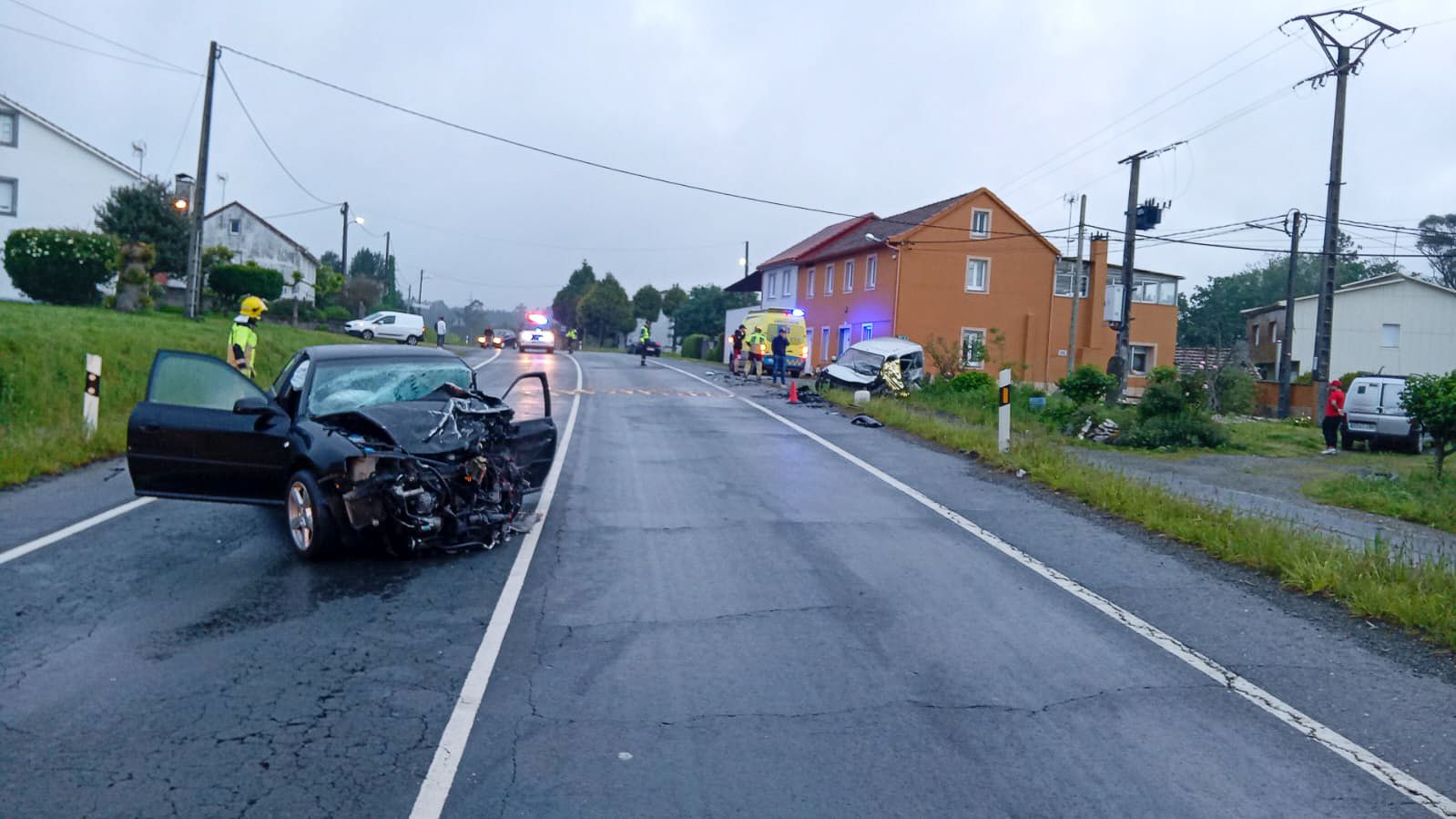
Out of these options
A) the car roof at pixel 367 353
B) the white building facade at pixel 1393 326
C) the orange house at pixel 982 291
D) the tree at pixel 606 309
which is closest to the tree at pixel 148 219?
the orange house at pixel 982 291

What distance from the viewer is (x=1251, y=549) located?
841 centimetres

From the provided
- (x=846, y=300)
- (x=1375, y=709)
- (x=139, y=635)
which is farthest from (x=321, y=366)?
(x=846, y=300)

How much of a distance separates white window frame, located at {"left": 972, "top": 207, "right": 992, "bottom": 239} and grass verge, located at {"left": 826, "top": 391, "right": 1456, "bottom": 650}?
3283cm

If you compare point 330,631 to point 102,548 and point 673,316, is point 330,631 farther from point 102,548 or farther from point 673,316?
point 673,316

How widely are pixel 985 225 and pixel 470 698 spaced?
141 feet

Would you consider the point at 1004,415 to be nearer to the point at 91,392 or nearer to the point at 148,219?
the point at 91,392

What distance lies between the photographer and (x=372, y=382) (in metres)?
8.83

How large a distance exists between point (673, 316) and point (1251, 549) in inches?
3413

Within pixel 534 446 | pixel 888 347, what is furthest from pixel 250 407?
pixel 888 347

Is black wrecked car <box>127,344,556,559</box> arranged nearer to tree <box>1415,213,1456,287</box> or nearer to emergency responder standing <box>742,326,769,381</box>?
emergency responder standing <box>742,326,769,381</box>

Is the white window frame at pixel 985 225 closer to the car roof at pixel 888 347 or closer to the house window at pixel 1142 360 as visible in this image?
the house window at pixel 1142 360

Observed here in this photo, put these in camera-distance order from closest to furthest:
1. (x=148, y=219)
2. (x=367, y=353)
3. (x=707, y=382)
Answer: (x=367, y=353) → (x=707, y=382) → (x=148, y=219)

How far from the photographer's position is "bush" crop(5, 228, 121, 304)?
1115 inches

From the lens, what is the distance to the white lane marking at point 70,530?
7.54 metres
